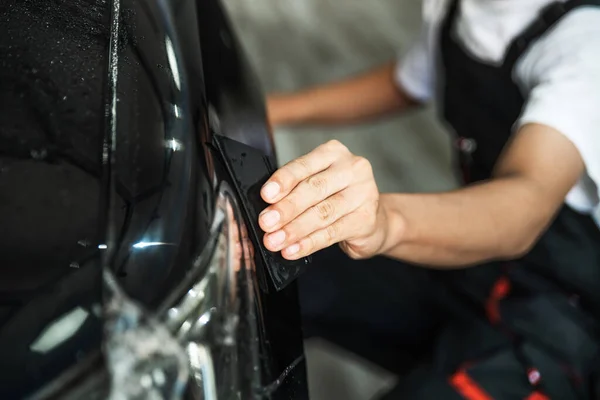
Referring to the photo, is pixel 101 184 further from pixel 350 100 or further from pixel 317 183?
pixel 350 100

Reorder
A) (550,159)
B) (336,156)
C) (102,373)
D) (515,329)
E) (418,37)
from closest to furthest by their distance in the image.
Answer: (102,373) → (336,156) → (550,159) → (515,329) → (418,37)

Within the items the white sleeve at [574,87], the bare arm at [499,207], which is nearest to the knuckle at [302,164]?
the bare arm at [499,207]

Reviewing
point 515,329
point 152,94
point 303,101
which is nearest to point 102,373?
point 152,94

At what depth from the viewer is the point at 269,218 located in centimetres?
44

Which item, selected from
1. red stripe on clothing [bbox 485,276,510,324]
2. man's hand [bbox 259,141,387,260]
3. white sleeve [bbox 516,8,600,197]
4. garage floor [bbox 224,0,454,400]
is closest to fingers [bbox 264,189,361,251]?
man's hand [bbox 259,141,387,260]

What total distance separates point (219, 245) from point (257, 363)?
0.08m

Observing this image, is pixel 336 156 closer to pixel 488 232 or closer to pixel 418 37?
pixel 488 232

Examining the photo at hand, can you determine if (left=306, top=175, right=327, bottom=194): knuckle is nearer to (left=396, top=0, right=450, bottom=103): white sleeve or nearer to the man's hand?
the man's hand

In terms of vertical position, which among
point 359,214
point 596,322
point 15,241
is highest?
point 15,241

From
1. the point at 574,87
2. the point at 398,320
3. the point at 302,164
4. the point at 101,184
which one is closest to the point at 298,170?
the point at 302,164

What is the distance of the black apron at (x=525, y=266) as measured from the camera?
69 cm

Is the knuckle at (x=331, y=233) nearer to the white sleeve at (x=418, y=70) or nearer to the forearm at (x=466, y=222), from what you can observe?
the forearm at (x=466, y=222)

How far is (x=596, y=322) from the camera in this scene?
2.39 ft

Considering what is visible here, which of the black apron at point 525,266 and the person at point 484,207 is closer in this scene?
the person at point 484,207
